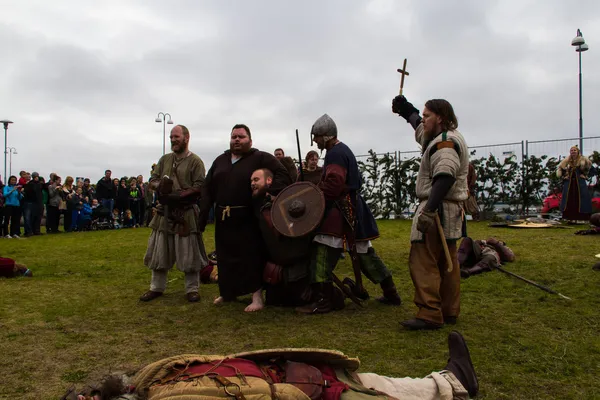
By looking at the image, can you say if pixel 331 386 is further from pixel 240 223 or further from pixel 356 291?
pixel 240 223

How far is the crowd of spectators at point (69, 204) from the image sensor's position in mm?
13227

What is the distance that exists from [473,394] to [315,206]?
217cm

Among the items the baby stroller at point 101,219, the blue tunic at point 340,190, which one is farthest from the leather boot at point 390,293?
the baby stroller at point 101,219

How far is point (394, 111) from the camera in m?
4.72

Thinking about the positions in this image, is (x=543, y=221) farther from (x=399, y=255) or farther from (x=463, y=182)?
(x=463, y=182)

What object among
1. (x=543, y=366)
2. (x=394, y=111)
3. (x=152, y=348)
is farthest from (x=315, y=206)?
(x=543, y=366)

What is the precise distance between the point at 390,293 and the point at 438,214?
3.87ft

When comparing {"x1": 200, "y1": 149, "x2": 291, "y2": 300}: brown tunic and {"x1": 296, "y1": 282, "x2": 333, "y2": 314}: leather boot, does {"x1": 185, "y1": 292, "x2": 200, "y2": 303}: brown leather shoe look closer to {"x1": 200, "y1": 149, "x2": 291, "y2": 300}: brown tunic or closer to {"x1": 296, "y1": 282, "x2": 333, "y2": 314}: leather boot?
{"x1": 200, "y1": 149, "x2": 291, "y2": 300}: brown tunic

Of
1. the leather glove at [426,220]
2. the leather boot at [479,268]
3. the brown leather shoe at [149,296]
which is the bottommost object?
the brown leather shoe at [149,296]

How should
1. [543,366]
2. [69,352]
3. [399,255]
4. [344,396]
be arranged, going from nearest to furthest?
[344,396] < [543,366] < [69,352] < [399,255]

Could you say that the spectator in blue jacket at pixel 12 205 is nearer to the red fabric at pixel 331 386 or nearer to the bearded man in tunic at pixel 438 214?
the bearded man in tunic at pixel 438 214

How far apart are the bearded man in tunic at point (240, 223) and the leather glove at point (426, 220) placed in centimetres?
156

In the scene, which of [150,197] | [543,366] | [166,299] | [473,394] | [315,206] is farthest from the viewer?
[150,197]

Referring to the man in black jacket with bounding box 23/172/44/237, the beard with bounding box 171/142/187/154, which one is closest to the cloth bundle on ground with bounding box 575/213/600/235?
the beard with bounding box 171/142/187/154
